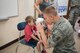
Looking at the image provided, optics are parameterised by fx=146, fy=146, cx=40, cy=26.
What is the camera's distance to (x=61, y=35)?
65.2 inches

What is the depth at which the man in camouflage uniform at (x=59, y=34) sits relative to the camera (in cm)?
166

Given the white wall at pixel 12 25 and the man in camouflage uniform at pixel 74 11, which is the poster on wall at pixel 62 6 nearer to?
the man in camouflage uniform at pixel 74 11

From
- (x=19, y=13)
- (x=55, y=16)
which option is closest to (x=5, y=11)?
(x=19, y=13)

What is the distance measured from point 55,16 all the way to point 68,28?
0.21 meters

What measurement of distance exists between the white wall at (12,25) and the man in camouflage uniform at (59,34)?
1986 mm

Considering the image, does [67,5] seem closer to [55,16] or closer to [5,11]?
[5,11]

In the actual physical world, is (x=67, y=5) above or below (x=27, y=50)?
above

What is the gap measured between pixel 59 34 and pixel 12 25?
2327 millimetres

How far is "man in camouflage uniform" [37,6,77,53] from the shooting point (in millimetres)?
1660

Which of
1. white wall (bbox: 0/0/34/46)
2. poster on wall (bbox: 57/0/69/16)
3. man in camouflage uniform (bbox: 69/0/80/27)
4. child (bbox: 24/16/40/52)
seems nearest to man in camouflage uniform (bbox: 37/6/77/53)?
child (bbox: 24/16/40/52)

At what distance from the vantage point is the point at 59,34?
1.65 metres

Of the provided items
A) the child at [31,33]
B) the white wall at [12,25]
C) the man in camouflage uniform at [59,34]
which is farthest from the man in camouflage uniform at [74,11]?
the man in camouflage uniform at [59,34]

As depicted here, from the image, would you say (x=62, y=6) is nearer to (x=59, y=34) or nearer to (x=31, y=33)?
(x=31, y=33)

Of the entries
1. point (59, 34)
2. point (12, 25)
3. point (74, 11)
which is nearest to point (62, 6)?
point (74, 11)
